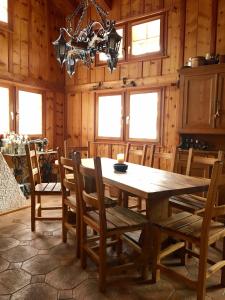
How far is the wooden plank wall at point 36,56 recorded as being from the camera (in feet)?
15.1

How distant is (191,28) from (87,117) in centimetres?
251

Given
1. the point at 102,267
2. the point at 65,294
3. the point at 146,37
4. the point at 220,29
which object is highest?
the point at 146,37

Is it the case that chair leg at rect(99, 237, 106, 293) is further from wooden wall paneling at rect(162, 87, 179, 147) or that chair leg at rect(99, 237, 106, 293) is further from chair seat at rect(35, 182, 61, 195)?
wooden wall paneling at rect(162, 87, 179, 147)

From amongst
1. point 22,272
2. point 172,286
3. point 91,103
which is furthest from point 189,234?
point 91,103

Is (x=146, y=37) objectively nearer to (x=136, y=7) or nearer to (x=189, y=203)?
(x=136, y=7)

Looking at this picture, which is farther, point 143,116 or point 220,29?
point 143,116

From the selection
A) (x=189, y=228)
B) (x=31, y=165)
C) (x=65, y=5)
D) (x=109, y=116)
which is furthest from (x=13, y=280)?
(x=65, y=5)

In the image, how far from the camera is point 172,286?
206 cm

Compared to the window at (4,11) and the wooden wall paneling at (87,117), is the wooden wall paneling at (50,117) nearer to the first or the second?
the wooden wall paneling at (87,117)

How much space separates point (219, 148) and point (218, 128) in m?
0.39

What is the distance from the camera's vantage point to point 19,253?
251 cm

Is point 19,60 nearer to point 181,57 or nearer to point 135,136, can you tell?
point 135,136

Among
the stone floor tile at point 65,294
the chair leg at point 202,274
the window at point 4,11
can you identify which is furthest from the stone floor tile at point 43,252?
the window at point 4,11

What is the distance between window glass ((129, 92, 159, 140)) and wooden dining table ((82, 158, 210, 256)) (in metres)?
2.11
